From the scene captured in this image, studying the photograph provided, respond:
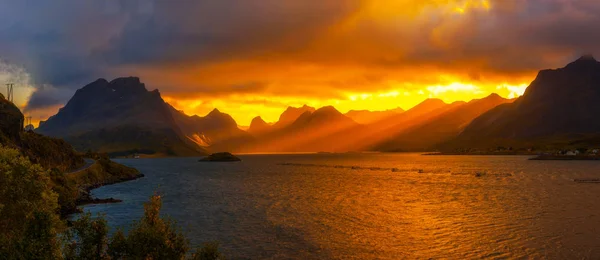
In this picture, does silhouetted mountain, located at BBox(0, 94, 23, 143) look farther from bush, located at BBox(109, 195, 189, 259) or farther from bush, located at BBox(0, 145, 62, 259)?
bush, located at BBox(109, 195, 189, 259)

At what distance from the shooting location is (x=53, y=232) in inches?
1278

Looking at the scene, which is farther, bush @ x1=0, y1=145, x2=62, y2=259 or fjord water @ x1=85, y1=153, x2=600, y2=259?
fjord water @ x1=85, y1=153, x2=600, y2=259

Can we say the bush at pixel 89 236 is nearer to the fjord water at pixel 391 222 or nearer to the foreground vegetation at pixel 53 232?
the foreground vegetation at pixel 53 232

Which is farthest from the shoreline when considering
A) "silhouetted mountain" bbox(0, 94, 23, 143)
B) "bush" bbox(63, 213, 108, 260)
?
"bush" bbox(63, 213, 108, 260)

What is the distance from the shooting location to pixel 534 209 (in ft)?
256

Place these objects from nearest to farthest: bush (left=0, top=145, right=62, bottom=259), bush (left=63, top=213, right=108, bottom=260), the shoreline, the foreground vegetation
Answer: bush (left=0, top=145, right=62, bottom=259) < the foreground vegetation < bush (left=63, top=213, right=108, bottom=260) < the shoreline

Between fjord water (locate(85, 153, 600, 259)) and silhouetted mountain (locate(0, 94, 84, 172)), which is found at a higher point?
silhouetted mountain (locate(0, 94, 84, 172))

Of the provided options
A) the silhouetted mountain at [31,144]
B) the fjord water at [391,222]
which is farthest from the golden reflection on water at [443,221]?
the silhouetted mountain at [31,144]

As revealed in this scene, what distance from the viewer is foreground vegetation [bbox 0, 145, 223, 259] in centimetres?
3203

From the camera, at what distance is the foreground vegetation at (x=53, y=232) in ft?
105

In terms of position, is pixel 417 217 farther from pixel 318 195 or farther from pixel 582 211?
pixel 318 195

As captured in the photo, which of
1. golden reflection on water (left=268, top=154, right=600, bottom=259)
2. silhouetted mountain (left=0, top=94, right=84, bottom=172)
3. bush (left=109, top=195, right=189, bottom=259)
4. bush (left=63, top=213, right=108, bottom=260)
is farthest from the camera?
silhouetted mountain (left=0, top=94, right=84, bottom=172)

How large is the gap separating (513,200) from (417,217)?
35.5m

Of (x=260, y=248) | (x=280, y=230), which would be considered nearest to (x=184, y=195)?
(x=280, y=230)
